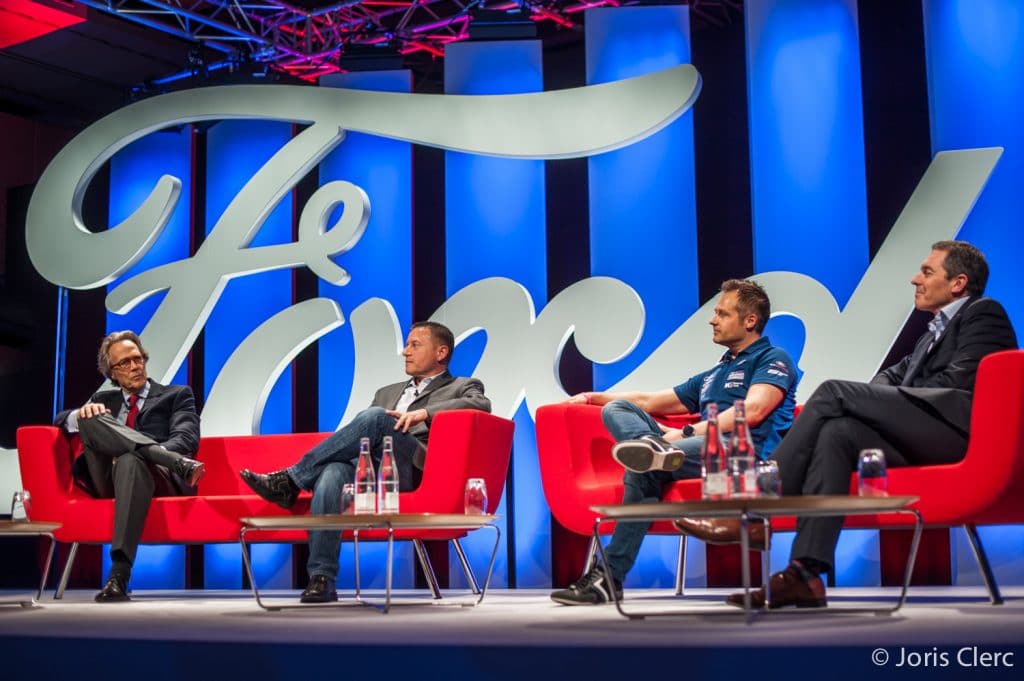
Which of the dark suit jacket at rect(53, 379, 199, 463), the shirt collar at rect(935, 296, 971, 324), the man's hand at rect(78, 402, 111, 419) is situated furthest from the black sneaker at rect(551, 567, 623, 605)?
the man's hand at rect(78, 402, 111, 419)

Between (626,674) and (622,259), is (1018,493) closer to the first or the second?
(626,674)

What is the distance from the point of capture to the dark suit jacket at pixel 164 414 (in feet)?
15.9

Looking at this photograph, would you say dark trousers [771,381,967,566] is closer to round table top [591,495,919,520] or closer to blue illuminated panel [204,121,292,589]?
round table top [591,495,919,520]

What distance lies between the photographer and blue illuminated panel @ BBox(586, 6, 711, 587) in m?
5.21

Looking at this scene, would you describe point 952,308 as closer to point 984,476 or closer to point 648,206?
point 984,476

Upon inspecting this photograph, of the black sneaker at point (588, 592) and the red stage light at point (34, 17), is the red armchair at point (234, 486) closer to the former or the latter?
the black sneaker at point (588, 592)

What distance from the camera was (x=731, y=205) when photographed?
18.8 feet

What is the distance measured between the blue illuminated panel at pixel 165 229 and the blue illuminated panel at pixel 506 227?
5.32 feet

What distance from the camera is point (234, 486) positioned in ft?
17.0

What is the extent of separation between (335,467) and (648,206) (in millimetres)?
2077

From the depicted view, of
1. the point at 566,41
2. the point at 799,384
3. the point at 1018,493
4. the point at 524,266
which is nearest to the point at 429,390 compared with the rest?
the point at 524,266

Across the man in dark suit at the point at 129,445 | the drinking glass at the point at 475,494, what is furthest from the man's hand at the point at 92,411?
the drinking glass at the point at 475,494

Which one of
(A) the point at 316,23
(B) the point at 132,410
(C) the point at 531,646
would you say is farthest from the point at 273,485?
(A) the point at 316,23

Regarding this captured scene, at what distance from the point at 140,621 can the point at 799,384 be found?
2852 millimetres
